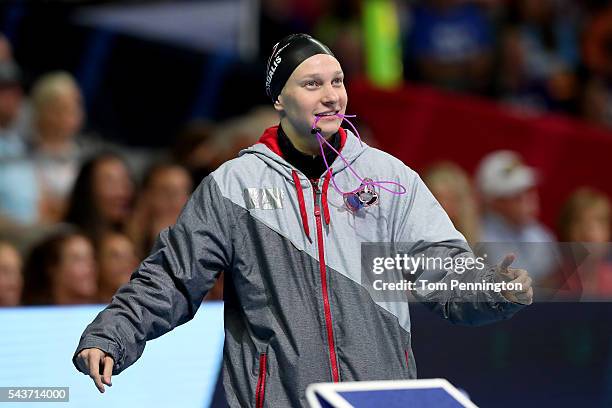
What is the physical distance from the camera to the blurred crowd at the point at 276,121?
252 inches

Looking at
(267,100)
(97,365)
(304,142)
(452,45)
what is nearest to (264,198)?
(304,142)

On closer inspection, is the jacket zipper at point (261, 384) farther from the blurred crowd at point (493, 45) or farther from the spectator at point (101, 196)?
the blurred crowd at point (493, 45)

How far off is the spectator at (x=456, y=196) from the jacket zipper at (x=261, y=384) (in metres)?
2.34

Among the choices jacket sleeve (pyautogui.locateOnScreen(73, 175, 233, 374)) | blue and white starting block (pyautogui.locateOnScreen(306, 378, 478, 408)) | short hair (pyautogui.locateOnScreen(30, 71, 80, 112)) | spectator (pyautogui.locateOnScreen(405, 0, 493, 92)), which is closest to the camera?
blue and white starting block (pyautogui.locateOnScreen(306, 378, 478, 408))

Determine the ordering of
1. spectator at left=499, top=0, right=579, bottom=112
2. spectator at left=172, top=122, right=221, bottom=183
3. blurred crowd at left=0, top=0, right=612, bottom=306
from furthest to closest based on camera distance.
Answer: spectator at left=499, top=0, right=579, bottom=112, spectator at left=172, top=122, right=221, bottom=183, blurred crowd at left=0, top=0, right=612, bottom=306

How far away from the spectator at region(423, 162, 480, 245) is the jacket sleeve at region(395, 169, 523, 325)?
2.07 meters

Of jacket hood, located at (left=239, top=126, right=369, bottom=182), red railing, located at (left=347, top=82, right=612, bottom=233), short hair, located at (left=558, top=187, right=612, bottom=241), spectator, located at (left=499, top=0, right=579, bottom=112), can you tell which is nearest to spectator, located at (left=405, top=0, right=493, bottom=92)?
spectator, located at (left=499, top=0, right=579, bottom=112)

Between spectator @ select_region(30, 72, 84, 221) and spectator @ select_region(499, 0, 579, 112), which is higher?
spectator @ select_region(499, 0, 579, 112)

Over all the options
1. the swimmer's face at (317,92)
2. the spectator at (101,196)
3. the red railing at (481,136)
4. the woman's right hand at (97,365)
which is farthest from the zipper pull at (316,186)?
the red railing at (481,136)

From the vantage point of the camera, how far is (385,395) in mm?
3473

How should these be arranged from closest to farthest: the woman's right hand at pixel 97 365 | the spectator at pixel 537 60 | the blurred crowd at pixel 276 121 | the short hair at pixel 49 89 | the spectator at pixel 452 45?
the woman's right hand at pixel 97 365
the blurred crowd at pixel 276 121
the short hair at pixel 49 89
the spectator at pixel 452 45
the spectator at pixel 537 60

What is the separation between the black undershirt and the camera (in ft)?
12.9

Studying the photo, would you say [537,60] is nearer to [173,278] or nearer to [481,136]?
[481,136]

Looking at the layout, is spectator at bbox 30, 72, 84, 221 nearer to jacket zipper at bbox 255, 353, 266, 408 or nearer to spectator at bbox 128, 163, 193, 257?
spectator at bbox 128, 163, 193, 257
